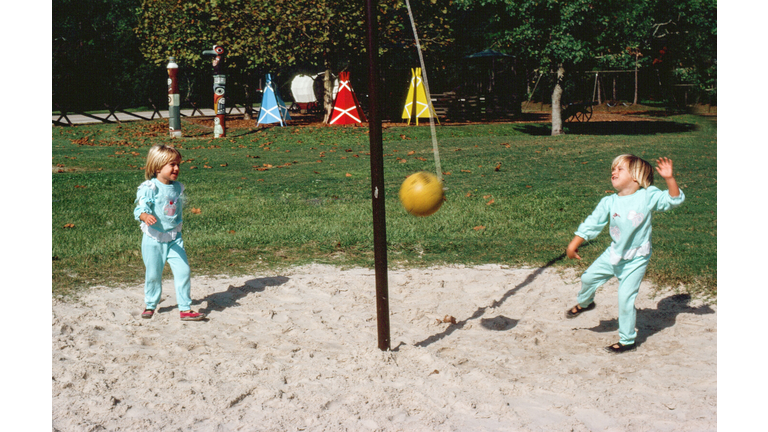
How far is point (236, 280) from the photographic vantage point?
20.7 feet

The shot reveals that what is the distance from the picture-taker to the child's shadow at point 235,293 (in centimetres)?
561

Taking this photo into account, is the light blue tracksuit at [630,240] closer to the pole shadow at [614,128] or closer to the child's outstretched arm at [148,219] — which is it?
the child's outstretched arm at [148,219]

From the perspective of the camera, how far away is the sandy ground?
3.66 meters

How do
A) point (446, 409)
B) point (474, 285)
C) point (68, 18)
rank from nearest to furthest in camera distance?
point (446, 409), point (474, 285), point (68, 18)

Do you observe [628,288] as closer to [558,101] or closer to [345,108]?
[558,101]

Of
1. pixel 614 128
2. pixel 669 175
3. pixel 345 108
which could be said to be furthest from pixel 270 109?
pixel 669 175

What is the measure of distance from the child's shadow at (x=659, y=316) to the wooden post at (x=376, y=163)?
1840mm

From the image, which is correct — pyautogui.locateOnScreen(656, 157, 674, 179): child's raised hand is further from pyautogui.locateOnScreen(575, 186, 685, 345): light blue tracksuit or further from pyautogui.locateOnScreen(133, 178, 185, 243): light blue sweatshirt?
pyautogui.locateOnScreen(133, 178, 185, 243): light blue sweatshirt

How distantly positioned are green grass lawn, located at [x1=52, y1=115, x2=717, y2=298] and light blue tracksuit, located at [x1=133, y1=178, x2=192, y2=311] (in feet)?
3.44

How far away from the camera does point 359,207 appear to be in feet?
30.9

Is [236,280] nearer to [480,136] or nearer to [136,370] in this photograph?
[136,370]

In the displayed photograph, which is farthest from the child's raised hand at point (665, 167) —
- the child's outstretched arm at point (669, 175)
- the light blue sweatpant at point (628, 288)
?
the light blue sweatpant at point (628, 288)

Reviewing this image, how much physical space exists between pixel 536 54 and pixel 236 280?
563 inches

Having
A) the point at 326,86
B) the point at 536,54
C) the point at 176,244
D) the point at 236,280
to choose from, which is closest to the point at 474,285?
the point at 236,280
